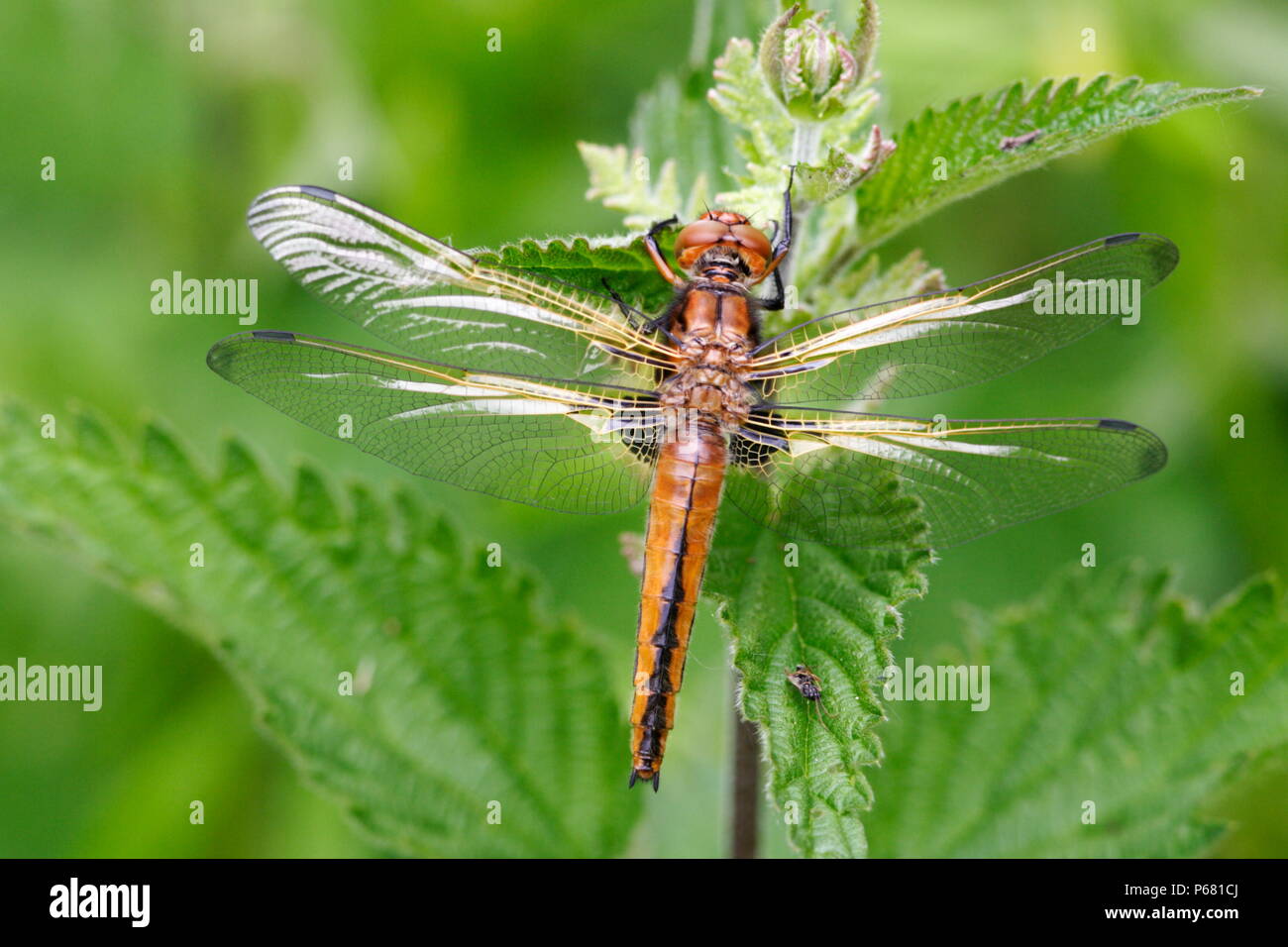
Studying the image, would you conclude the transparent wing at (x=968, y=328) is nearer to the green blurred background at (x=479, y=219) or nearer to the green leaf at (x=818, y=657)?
the green leaf at (x=818, y=657)

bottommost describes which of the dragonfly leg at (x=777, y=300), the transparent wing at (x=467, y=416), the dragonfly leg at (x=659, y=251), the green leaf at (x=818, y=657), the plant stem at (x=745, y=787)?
the plant stem at (x=745, y=787)

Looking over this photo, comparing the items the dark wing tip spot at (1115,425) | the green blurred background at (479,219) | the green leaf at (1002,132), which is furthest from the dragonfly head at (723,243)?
the green blurred background at (479,219)

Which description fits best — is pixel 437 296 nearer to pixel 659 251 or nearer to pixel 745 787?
pixel 659 251

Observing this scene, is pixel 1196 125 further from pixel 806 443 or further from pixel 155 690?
pixel 155 690

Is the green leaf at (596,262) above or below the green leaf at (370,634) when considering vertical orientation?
above

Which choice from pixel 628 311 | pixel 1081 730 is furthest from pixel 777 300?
pixel 1081 730

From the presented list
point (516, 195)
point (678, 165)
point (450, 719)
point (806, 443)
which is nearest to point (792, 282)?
point (806, 443)

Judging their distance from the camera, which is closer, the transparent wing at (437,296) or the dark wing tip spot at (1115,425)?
the dark wing tip spot at (1115,425)
